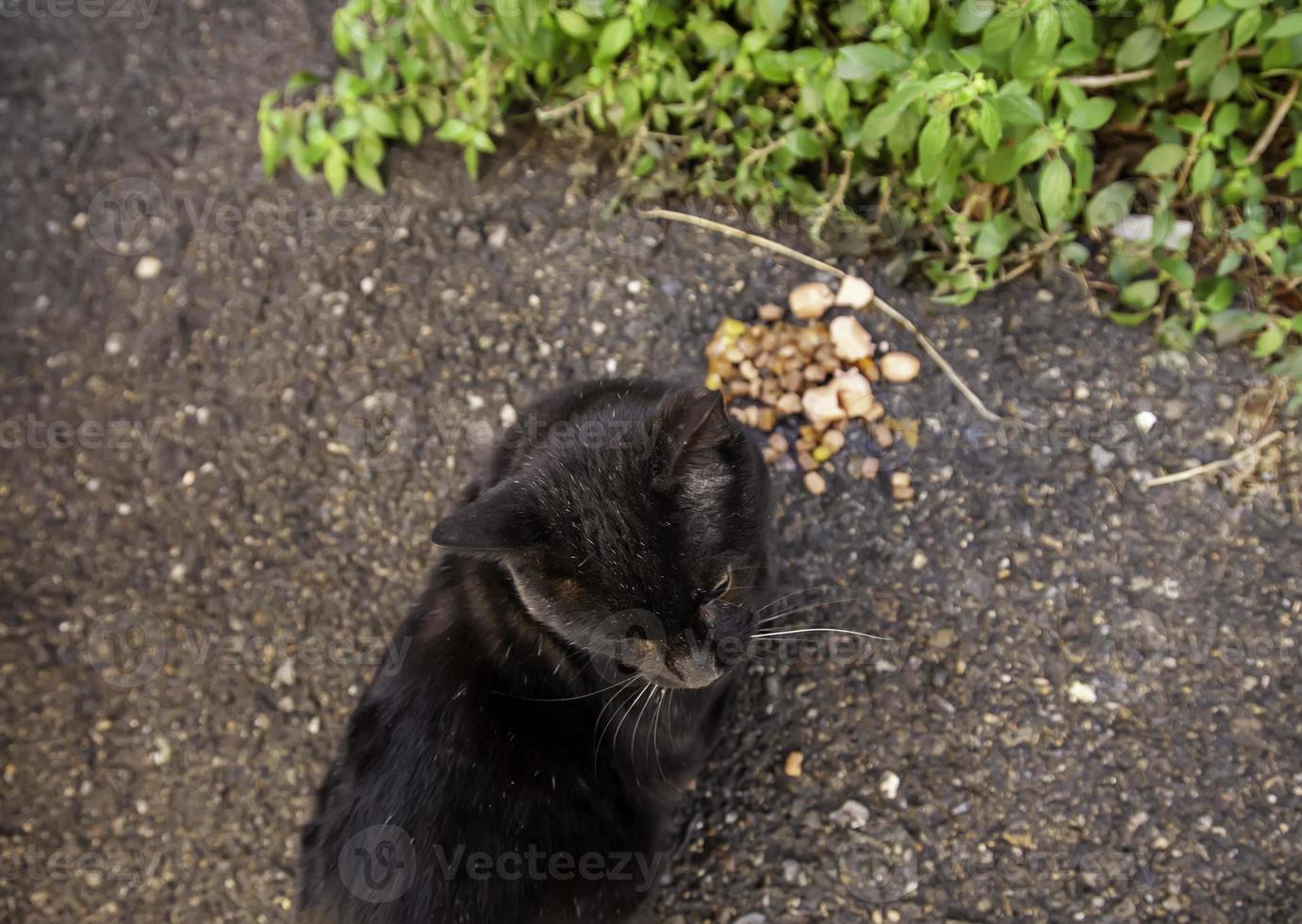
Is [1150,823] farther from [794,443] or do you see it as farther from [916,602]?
[794,443]

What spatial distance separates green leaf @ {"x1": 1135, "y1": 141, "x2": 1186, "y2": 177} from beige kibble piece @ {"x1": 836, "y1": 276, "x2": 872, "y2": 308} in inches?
29.6

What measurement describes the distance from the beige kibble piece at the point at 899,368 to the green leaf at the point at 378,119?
5.25 ft

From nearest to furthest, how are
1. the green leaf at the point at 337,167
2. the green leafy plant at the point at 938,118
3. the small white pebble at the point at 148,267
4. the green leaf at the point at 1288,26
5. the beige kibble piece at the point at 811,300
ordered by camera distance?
the green leaf at the point at 1288,26 → the green leafy plant at the point at 938,118 → the beige kibble piece at the point at 811,300 → the green leaf at the point at 337,167 → the small white pebble at the point at 148,267

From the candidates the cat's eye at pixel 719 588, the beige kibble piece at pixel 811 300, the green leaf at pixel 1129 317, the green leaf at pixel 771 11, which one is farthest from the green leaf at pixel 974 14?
the cat's eye at pixel 719 588

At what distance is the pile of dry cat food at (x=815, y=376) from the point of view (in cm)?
253

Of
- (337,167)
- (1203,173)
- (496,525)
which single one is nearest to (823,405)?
(1203,173)

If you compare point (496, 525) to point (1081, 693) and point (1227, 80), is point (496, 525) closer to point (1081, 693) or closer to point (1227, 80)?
point (1081, 693)

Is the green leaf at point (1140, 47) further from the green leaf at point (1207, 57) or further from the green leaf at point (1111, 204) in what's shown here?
the green leaf at point (1111, 204)

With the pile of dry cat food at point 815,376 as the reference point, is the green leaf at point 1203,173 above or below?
above

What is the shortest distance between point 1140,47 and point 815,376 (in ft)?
3.66

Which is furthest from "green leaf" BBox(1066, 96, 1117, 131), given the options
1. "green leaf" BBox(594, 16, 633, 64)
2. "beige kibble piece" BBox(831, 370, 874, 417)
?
"green leaf" BBox(594, 16, 633, 64)

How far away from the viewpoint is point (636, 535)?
167cm

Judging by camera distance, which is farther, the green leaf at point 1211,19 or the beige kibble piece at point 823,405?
the beige kibble piece at point 823,405

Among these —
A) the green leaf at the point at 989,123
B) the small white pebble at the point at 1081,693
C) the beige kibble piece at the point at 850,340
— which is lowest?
the small white pebble at the point at 1081,693
